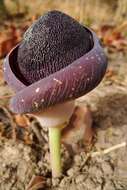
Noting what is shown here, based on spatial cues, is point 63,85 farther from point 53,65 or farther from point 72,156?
point 72,156

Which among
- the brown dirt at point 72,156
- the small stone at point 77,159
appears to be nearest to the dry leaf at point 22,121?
the brown dirt at point 72,156

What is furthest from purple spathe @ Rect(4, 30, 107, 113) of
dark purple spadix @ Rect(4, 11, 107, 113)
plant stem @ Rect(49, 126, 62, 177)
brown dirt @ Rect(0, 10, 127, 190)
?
brown dirt @ Rect(0, 10, 127, 190)

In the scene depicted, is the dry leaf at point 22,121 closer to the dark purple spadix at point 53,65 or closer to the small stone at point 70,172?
the small stone at point 70,172

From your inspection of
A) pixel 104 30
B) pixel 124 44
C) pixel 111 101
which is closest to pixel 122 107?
pixel 111 101

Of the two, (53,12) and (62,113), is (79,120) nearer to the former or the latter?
(62,113)

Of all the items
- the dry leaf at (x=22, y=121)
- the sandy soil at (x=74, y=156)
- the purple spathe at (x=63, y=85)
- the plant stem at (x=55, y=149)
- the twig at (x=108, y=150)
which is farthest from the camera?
the dry leaf at (x=22, y=121)

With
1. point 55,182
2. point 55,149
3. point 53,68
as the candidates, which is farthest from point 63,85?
point 55,182
